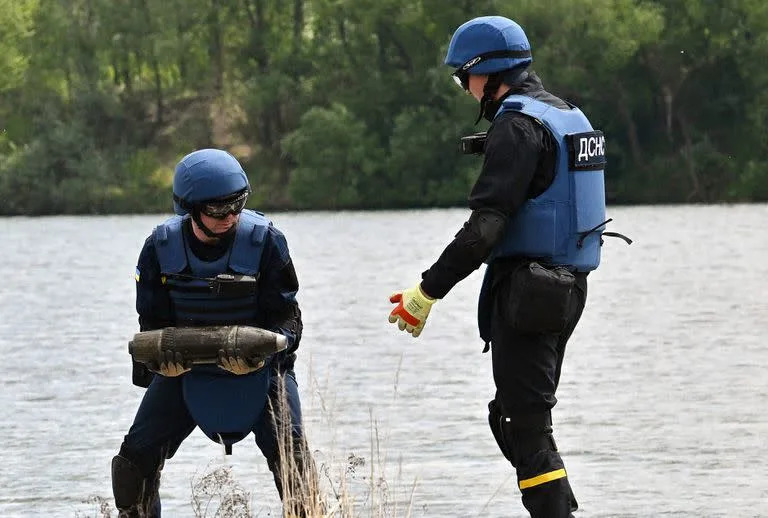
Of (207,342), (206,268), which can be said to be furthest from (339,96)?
(207,342)

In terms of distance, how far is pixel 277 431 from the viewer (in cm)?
618

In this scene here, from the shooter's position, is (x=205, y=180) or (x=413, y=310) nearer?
(x=205, y=180)

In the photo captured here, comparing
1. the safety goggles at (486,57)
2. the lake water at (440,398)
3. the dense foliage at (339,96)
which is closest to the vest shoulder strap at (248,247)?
the lake water at (440,398)

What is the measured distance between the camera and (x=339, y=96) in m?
70.6

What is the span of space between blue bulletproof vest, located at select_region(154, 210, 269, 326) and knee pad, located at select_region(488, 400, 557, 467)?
94 centimetres

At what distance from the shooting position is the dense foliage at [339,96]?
64.3 m

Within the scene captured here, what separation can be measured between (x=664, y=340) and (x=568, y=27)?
4736 cm

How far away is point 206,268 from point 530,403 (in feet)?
3.78

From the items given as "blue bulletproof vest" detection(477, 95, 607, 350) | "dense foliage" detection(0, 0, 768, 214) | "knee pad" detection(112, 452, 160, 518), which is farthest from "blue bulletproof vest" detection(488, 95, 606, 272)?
"dense foliage" detection(0, 0, 768, 214)

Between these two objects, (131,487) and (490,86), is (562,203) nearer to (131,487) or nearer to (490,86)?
(490,86)

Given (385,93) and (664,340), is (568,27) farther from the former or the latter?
(664,340)

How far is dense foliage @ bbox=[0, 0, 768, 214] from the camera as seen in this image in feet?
211

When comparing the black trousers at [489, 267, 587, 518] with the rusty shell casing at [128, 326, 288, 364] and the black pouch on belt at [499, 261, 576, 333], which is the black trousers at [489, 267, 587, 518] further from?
the rusty shell casing at [128, 326, 288, 364]

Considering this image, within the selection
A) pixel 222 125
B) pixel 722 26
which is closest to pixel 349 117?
pixel 222 125
